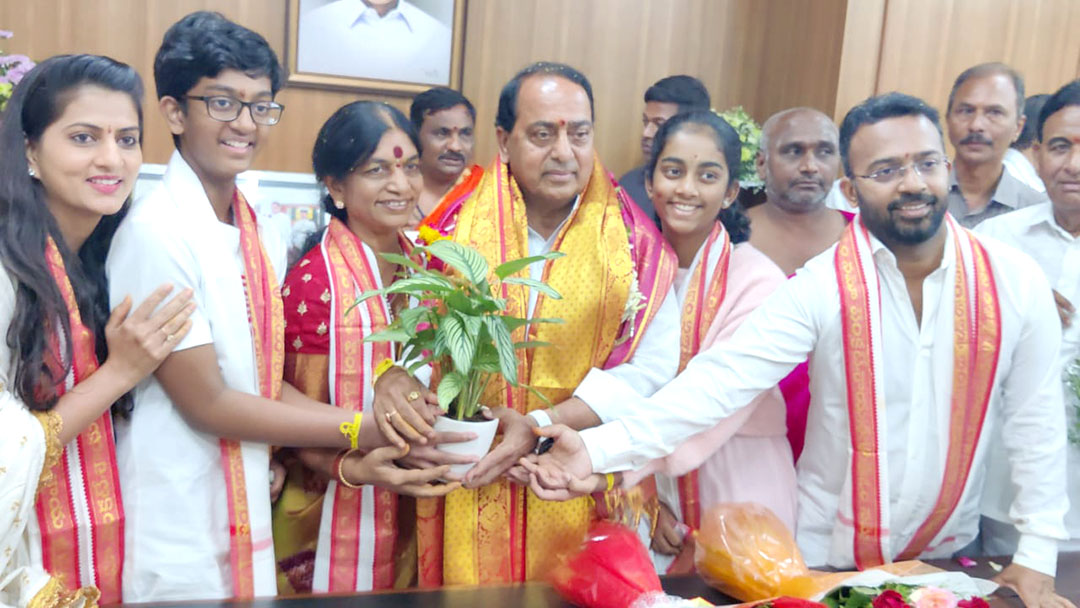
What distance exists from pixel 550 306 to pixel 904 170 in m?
0.77

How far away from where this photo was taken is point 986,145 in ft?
9.16

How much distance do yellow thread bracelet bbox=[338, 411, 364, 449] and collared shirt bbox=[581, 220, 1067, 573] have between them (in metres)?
0.44

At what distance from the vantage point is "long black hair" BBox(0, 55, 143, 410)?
→ 1515 mm

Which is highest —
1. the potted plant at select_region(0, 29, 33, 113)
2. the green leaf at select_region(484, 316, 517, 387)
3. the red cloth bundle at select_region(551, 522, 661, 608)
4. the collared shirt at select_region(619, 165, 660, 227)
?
the potted plant at select_region(0, 29, 33, 113)

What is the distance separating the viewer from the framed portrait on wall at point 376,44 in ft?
13.2

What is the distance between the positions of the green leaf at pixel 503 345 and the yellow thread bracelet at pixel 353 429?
1.21ft

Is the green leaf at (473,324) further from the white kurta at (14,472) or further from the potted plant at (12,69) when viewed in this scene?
the potted plant at (12,69)

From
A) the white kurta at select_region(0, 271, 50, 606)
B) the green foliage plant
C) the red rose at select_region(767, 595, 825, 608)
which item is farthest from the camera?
the green foliage plant

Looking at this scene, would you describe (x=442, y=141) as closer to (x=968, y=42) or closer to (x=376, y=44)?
(x=376, y=44)

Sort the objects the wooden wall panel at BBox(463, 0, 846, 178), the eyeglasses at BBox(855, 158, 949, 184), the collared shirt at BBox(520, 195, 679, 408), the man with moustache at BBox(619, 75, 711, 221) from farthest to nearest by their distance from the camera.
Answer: the wooden wall panel at BBox(463, 0, 846, 178) < the man with moustache at BBox(619, 75, 711, 221) < the collared shirt at BBox(520, 195, 679, 408) < the eyeglasses at BBox(855, 158, 949, 184)

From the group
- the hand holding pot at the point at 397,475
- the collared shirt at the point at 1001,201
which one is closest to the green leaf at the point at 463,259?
the hand holding pot at the point at 397,475

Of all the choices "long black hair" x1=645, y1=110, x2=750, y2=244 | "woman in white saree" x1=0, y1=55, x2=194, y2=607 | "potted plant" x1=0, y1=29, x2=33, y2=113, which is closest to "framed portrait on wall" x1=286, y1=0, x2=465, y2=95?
"potted plant" x1=0, y1=29, x2=33, y2=113

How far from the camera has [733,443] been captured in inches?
82.7

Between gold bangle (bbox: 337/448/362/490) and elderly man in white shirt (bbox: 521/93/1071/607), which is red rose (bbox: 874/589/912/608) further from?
gold bangle (bbox: 337/448/362/490)
